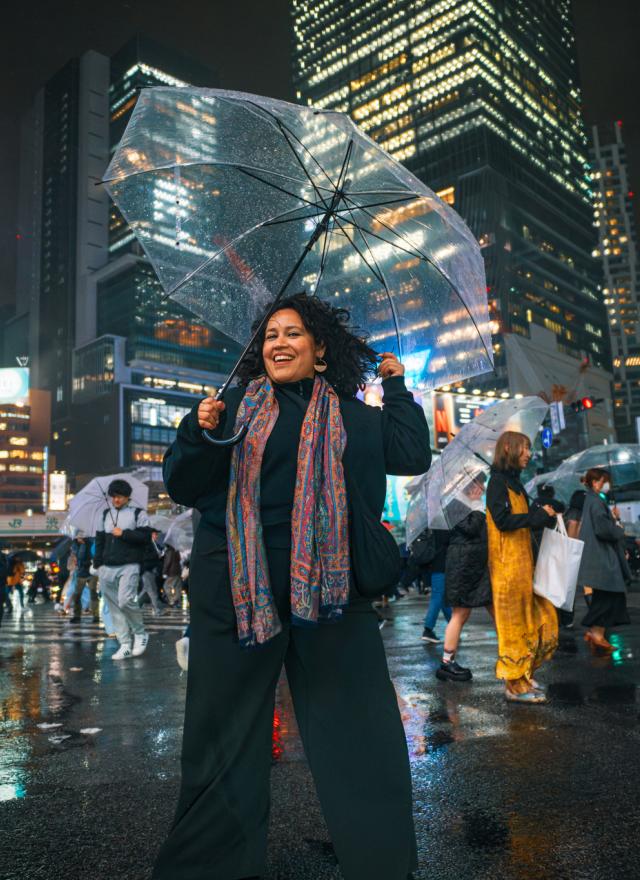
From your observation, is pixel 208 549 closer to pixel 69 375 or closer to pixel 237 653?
pixel 237 653

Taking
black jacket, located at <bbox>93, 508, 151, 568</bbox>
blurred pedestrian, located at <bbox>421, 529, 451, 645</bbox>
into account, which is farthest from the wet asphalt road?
blurred pedestrian, located at <bbox>421, 529, 451, 645</bbox>

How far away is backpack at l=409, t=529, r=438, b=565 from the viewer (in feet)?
32.9

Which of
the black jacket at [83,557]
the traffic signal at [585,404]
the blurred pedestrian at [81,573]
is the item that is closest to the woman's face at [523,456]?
the blurred pedestrian at [81,573]

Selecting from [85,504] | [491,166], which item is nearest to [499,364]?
[491,166]

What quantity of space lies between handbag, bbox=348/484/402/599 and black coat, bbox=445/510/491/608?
4.41 m

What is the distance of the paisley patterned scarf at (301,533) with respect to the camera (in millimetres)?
2152

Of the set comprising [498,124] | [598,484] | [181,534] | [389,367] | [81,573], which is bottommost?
[81,573]

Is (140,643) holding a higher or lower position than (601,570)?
lower

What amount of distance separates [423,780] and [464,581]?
10.1 ft

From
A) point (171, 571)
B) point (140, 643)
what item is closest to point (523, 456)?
point (140, 643)

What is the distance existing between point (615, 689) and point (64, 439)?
454 feet

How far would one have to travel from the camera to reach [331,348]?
107 inches

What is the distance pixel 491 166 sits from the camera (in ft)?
391

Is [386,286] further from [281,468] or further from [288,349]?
[281,468]
